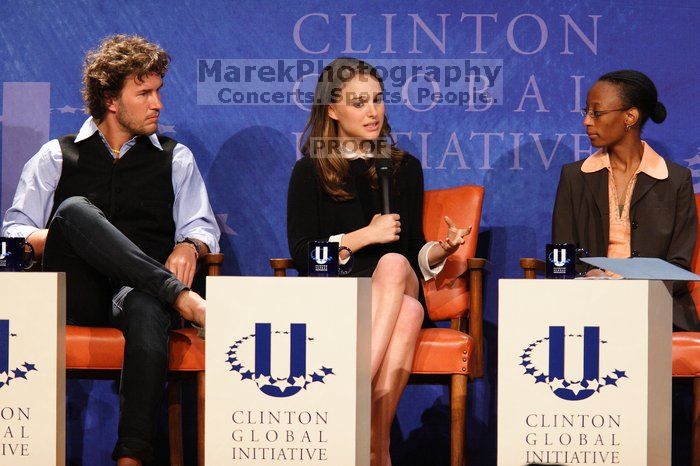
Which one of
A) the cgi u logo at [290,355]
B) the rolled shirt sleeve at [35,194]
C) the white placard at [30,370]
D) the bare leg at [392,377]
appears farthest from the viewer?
the rolled shirt sleeve at [35,194]

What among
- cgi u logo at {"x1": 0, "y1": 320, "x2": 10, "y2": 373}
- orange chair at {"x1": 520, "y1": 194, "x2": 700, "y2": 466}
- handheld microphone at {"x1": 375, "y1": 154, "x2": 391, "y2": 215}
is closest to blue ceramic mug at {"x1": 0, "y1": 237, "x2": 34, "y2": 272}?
cgi u logo at {"x1": 0, "y1": 320, "x2": 10, "y2": 373}

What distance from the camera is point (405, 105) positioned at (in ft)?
13.1

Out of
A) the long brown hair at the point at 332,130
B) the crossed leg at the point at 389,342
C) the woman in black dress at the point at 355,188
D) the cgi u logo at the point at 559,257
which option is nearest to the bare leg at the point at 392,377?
the crossed leg at the point at 389,342

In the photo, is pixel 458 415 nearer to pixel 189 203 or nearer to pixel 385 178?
pixel 385 178

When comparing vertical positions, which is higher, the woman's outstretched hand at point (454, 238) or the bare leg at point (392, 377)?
the woman's outstretched hand at point (454, 238)

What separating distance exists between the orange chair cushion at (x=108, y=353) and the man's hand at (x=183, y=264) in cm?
26

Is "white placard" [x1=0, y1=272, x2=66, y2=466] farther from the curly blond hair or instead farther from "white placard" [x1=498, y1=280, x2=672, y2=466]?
"white placard" [x1=498, y1=280, x2=672, y2=466]

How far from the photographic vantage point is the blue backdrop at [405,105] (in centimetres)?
394

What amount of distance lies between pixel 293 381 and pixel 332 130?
4.36 ft

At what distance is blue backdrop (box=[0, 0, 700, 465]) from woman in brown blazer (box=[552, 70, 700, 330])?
0.36 metres

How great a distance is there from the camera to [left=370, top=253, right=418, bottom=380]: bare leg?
115 inches

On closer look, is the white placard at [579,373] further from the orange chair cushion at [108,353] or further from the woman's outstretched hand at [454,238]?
the orange chair cushion at [108,353]

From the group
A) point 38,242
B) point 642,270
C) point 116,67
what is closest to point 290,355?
point 642,270

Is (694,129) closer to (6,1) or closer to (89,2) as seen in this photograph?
(89,2)
